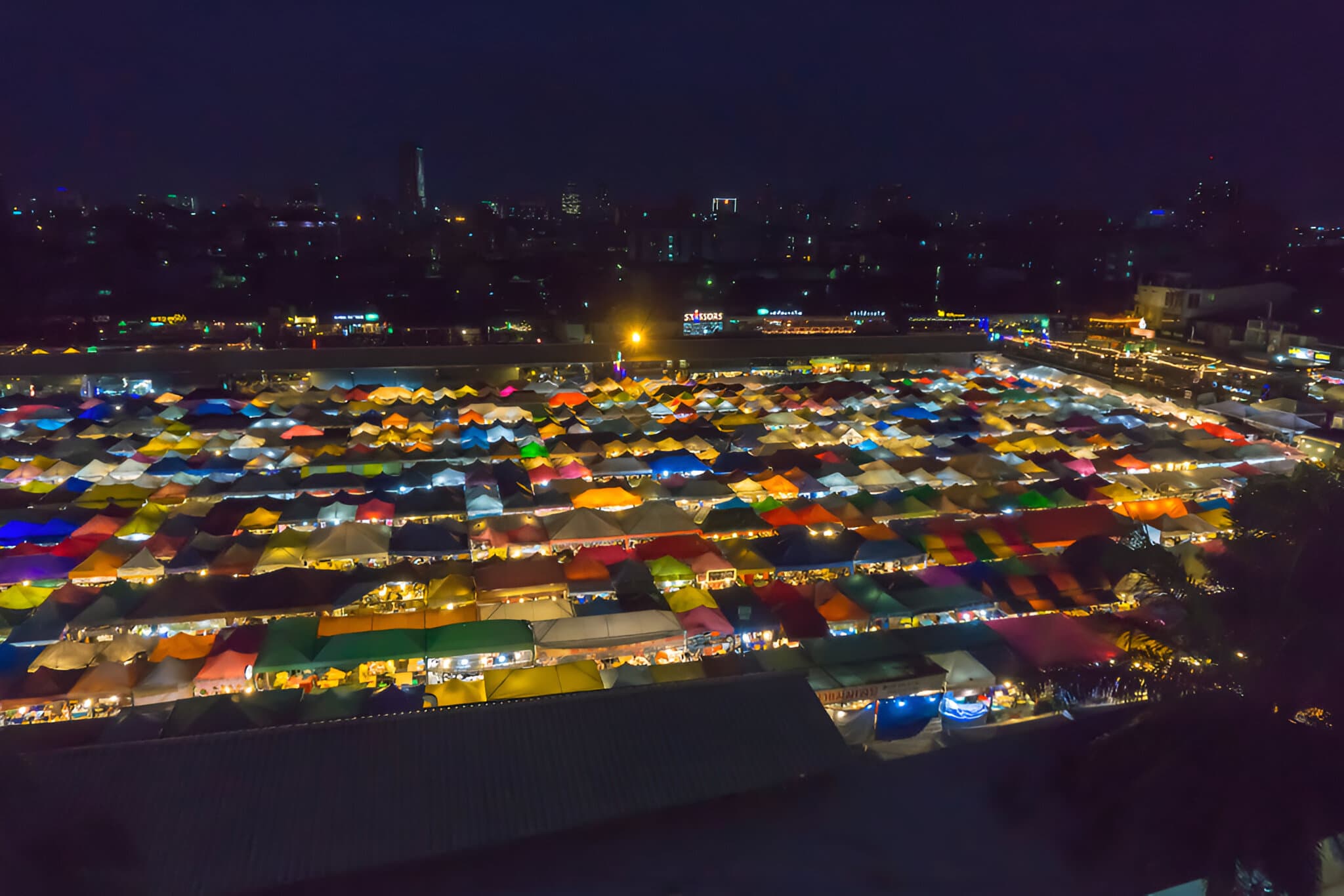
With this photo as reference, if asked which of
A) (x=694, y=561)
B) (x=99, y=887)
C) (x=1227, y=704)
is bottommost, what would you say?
(x=694, y=561)

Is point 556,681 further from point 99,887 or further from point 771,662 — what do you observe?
point 99,887

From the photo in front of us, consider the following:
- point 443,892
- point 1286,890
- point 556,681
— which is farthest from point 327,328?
point 1286,890

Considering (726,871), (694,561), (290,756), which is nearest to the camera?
(726,871)

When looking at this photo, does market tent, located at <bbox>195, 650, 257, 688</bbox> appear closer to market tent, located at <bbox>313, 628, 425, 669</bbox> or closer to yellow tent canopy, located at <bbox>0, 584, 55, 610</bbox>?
market tent, located at <bbox>313, 628, 425, 669</bbox>

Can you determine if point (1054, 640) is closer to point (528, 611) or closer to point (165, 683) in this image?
point (528, 611)

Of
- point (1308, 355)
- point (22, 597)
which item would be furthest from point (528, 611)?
point (1308, 355)

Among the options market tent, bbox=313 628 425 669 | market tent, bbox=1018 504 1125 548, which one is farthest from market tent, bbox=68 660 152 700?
market tent, bbox=1018 504 1125 548
